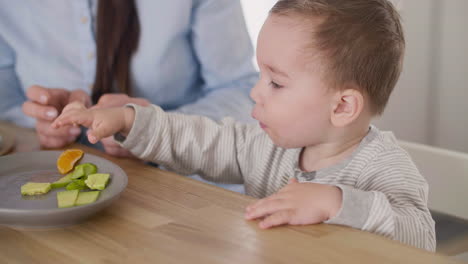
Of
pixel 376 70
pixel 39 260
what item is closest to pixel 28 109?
pixel 39 260

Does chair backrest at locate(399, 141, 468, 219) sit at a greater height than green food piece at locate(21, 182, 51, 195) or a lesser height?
lesser

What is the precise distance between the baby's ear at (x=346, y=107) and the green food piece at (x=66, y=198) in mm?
478

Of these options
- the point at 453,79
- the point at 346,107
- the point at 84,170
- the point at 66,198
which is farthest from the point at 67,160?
the point at 453,79

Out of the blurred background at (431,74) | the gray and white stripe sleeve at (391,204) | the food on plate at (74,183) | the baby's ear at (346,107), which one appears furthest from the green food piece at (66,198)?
the blurred background at (431,74)

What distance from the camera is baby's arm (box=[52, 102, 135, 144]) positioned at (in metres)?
1.03

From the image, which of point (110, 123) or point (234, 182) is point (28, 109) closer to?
point (110, 123)

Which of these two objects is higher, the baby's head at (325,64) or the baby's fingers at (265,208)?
the baby's head at (325,64)

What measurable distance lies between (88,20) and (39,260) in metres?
0.94

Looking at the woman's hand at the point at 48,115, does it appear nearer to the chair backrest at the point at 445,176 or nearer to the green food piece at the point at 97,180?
the green food piece at the point at 97,180

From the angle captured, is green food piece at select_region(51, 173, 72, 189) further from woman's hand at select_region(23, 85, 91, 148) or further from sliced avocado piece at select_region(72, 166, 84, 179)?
woman's hand at select_region(23, 85, 91, 148)

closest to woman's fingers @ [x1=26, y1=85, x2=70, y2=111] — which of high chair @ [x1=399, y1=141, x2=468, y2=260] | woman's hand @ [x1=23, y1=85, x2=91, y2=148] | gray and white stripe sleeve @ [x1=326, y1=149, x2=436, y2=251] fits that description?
woman's hand @ [x1=23, y1=85, x2=91, y2=148]

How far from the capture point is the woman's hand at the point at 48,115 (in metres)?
1.18

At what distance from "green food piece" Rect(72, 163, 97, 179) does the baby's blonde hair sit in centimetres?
43

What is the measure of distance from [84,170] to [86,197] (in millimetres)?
129
